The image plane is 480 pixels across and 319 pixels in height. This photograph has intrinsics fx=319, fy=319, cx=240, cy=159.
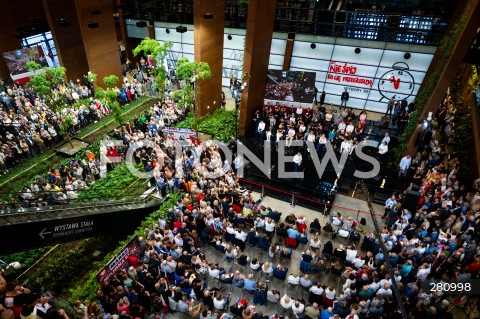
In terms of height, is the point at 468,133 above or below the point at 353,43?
below

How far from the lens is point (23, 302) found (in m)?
7.19

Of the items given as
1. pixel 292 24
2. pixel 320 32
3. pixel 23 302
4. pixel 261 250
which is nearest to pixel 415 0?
pixel 320 32

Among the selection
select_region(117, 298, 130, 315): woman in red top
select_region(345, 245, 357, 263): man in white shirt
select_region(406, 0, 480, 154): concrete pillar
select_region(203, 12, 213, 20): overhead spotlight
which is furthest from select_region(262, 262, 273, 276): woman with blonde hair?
select_region(203, 12, 213, 20): overhead spotlight

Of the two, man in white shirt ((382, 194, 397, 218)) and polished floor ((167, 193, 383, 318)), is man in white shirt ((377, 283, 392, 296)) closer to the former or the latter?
polished floor ((167, 193, 383, 318))

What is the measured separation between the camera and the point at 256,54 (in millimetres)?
15383

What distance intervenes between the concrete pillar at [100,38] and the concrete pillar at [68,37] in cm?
142

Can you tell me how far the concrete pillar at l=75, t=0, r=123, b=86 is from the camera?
1859cm

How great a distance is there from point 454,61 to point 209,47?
10869 millimetres

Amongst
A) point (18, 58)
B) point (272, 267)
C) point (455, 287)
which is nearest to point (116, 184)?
point (272, 267)

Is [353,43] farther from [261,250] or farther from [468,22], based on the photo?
[261,250]

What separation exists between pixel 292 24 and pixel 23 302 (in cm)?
1787

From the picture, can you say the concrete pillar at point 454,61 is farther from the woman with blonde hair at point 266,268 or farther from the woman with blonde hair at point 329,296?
the woman with blonde hair at point 266,268

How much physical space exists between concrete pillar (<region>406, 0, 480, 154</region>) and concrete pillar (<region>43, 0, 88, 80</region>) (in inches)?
783

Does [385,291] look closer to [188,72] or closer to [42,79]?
[188,72]
